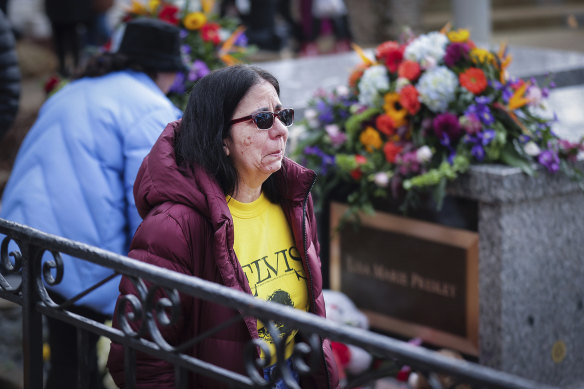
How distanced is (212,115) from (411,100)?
82.1 inches

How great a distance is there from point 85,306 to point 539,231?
7.09 feet

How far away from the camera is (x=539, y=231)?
13.6 feet

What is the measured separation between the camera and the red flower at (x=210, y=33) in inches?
204

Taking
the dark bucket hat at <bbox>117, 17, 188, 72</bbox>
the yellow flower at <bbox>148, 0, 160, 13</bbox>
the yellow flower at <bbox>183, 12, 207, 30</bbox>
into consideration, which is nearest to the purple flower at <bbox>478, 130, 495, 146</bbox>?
the dark bucket hat at <bbox>117, 17, 188, 72</bbox>

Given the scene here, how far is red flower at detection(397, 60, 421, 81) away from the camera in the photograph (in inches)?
171

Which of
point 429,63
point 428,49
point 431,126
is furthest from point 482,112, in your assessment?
point 428,49

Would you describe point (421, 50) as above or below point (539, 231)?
above

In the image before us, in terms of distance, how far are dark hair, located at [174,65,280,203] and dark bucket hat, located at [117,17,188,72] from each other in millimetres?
1225

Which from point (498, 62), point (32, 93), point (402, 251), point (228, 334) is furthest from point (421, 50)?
point (32, 93)

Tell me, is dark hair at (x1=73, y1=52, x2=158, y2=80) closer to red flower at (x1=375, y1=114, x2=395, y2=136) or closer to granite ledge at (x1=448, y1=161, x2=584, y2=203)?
red flower at (x1=375, y1=114, x2=395, y2=136)

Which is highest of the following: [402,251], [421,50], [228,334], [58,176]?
[421,50]

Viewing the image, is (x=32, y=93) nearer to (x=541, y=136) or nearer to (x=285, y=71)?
(x=285, y=71)

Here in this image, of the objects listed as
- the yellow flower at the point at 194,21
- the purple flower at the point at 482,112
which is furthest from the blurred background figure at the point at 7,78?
the purple flower at the point at 482,112

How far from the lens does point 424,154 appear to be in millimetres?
4121
